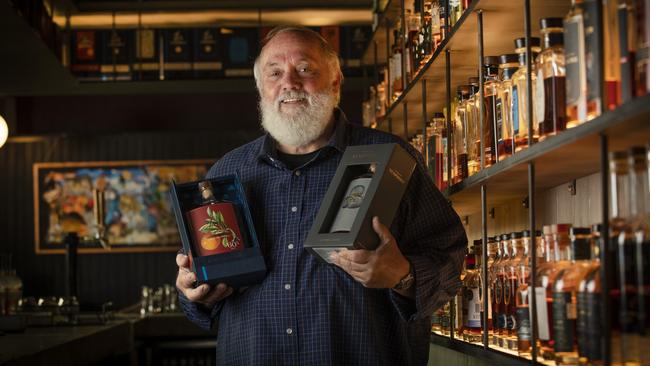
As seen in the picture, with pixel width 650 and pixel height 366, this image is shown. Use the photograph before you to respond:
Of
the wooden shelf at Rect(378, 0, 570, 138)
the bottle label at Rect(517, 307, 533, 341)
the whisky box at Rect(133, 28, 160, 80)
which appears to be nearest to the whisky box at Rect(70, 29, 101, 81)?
the whisky box at Rect(133, 28, 160, 80)

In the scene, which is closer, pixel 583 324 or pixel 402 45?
pixel 583 324

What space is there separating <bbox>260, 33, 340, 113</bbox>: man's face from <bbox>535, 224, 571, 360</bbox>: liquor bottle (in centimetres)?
79

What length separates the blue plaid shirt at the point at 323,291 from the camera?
232 cm

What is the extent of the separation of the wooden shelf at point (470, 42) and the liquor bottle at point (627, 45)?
2.00 ft

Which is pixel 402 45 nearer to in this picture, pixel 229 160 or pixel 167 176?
pixel 229 160

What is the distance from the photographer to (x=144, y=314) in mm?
6418

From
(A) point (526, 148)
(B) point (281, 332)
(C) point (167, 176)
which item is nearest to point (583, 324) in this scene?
(A) point (526, 148)

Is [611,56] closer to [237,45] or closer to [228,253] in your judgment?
[228,253]

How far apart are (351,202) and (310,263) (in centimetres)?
28

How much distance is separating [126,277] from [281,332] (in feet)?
17.6

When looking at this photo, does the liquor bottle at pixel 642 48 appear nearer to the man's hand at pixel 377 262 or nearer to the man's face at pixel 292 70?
the man's hand at pixel 377 262

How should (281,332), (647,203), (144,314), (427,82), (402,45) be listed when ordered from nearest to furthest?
1. (647,203)
2. (281,332)
3. (427,82)
4. (402,45)
5. (144,314)

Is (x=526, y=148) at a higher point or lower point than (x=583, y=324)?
higher

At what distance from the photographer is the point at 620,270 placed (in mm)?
1574
